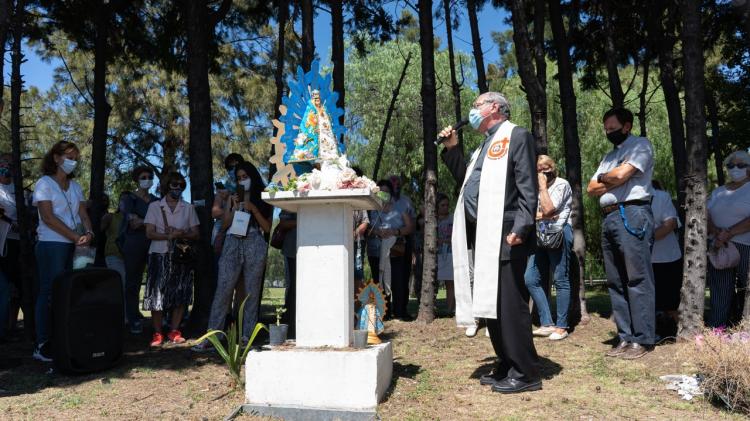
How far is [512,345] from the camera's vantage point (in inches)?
169

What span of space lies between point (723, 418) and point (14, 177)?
6936 millimetres

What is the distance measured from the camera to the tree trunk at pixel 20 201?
22.0 ft

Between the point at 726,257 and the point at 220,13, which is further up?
the point at 220,13

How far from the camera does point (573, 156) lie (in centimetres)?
766

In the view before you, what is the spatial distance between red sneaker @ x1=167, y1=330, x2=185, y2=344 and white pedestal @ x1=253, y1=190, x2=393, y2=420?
8.01 feet

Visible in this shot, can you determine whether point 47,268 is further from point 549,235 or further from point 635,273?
point 635,273

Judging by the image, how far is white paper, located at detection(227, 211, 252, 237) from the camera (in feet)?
18.9

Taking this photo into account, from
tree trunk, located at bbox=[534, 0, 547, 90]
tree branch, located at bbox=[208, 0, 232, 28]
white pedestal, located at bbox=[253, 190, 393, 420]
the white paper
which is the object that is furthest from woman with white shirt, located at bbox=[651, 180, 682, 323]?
tree branch, located at bbox=[208, 0, 232, 28]

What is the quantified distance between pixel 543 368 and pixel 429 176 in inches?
115

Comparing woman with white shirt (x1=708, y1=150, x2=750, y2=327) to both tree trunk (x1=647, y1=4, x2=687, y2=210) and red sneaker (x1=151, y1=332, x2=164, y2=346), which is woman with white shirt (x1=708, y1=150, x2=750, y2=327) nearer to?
tree trunk (x1=647, y1=4, x2=687, y2=210)

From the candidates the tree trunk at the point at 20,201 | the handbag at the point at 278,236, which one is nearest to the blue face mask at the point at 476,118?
the handbag at the point at 278,236

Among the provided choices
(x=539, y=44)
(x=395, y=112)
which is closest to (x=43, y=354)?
(x=539, y=44)

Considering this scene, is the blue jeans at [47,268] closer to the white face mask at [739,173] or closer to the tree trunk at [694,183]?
the tree trunk at [694,183]

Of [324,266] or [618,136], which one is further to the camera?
[618,136]
